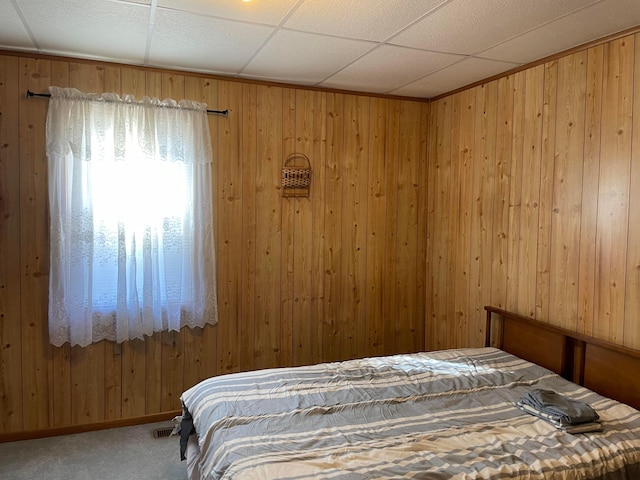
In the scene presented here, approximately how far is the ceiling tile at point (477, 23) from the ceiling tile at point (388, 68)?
14 cm

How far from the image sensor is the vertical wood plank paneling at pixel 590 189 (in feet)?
8.70

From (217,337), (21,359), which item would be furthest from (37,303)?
(217,337)

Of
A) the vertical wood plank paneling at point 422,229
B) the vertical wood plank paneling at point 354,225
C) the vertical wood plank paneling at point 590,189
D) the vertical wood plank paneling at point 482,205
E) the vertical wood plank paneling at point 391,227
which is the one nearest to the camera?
the vertical wood plank paneling at point 590,189

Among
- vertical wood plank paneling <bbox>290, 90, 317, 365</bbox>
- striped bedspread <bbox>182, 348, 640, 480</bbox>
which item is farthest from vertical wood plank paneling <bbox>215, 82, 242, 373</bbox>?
striped bedspread <bbox>182, 348, 640, 480</bbox>

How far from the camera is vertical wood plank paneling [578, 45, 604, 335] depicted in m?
2.65

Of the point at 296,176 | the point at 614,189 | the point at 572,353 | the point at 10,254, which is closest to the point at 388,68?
the point at 296,176

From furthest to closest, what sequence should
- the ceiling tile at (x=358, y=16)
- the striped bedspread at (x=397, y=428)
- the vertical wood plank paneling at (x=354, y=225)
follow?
the vertical wood plank paneling at (x=354, y=225), the ceiling tile at (x=358, y=16), the striped bedspread at (x=397, y=428)

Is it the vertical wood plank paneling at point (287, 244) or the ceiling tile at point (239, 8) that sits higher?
the ceiling tile at point (239, 8)

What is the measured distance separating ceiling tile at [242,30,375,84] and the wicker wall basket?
1.94ft

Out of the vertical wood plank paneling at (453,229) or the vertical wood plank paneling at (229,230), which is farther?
the vertical wood plank paneling at (453,229)

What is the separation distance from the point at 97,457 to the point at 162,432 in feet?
1.41

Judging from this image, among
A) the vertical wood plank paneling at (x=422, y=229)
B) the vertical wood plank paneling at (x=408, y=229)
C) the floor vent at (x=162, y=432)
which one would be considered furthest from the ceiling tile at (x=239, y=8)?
the floor vent at (x=162, y=432)

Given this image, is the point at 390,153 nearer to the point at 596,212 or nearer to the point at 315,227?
the point at 315,227

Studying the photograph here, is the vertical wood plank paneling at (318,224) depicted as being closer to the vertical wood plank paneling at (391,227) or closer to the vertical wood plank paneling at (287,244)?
the vertical wood plank paneling at (287,244)
